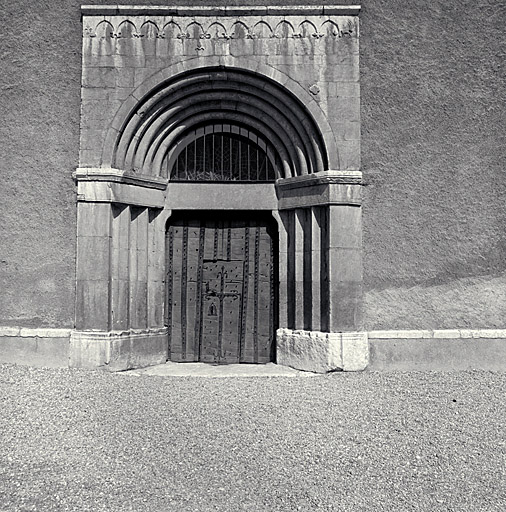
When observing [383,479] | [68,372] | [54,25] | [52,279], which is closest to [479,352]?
[383,479]

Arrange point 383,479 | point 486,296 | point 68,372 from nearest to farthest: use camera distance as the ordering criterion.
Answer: point 383,479, point 68,372, point 486,296

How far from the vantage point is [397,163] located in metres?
6.60

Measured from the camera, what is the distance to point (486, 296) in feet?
21.4

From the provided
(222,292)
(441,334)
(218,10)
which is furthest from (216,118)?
(441,334)

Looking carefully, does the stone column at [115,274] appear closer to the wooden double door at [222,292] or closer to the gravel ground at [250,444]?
the wooden double door at [222,292]

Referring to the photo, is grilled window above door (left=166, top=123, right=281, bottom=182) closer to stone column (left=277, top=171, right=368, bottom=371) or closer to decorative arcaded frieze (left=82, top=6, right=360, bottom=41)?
stone column (left=277, top=171, right=368, bottom=371)

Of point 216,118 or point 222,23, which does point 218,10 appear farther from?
point 216,118

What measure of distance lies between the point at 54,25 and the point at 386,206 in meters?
4.50

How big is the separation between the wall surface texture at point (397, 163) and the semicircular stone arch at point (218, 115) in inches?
21.3

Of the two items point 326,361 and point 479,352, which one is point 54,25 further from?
point 479,352

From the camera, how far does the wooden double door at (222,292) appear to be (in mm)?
7098

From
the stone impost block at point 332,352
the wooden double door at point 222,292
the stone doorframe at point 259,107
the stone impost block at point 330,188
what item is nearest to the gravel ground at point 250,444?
the stone impost block at point 332,352

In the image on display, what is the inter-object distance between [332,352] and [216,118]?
320cm

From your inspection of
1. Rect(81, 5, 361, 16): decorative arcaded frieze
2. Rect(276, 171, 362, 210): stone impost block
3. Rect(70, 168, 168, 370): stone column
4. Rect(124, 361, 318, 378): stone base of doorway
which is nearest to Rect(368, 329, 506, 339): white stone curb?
Rect(124, 361, 318, 378): stone base of doorway
